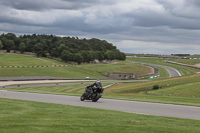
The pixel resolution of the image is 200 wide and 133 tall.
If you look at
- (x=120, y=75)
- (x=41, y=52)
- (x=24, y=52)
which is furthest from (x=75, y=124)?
(x=24, y=52)

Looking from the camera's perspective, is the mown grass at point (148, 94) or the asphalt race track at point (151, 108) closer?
the asphalt race track at point (151, 108)

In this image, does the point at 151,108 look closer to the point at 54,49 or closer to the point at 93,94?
the point at 93,94

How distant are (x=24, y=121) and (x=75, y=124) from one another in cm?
207

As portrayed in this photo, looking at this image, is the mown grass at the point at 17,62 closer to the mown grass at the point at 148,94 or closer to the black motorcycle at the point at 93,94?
the mown grass at the point at 148,94

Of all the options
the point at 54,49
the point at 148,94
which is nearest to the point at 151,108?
the point at 148,94

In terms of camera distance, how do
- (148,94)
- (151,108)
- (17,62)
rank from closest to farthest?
(151,108)
(148,94)
(17,62)

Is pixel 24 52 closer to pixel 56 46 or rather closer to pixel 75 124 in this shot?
pixel 56 46

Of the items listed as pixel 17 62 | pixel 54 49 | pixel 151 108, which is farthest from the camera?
pixel 54 49

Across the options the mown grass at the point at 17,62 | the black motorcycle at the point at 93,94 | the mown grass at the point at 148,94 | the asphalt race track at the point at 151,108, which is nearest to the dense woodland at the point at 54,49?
the mown grass at the point at 17,62

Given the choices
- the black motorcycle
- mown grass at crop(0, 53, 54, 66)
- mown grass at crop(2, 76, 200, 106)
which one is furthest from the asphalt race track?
mown grass at crop(0, 53, 54, 66)

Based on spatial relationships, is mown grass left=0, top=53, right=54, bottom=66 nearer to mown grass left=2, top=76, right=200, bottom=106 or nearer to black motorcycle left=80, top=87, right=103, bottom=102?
mown grass left=2, top=76, right=200, bottom=106

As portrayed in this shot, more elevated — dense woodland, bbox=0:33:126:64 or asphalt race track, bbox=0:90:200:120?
dense woodland, bbox=0:33:126:64

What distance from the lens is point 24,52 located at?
540ft

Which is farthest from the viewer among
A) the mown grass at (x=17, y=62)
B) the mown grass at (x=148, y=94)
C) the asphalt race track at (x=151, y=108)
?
the mown grass at (x=17, y=62)
